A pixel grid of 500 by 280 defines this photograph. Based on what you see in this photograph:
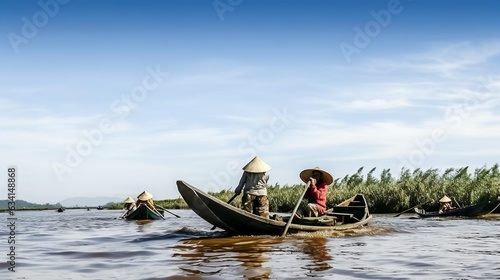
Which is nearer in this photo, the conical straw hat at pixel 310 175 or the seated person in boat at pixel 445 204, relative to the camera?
the conical straw hat at pixel 310 175

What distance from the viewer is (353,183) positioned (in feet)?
95.4

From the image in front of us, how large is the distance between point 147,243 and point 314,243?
128 inches

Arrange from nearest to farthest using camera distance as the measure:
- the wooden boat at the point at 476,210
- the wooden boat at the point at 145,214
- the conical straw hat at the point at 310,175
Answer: the conical straw hat at the point at 310,175 < the wooden boat at the point at 476,210 < the wooden boat at the point at 145,214

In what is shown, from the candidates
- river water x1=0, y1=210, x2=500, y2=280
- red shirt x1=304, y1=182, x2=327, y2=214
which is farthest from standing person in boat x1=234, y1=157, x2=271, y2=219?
red shirt x1=304, y1=182, x2=327, y2=214

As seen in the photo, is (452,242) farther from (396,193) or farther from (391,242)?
(396,193)

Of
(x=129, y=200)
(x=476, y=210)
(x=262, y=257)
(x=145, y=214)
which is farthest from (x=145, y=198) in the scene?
(x=262, y=257)

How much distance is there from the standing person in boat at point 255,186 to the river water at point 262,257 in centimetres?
76

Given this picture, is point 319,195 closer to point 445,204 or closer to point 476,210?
point 476,210

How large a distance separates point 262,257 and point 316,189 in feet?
14.1

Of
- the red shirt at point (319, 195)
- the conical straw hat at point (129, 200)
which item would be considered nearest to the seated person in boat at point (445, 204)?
the red shirt at point (319, 195)

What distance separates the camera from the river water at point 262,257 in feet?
22.3

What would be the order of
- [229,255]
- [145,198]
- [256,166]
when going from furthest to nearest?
[145,198] → [256,166] → [229,255]

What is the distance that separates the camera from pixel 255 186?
11.3 m

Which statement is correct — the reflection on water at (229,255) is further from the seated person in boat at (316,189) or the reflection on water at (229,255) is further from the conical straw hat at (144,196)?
the conical straw hat at (144,196)
